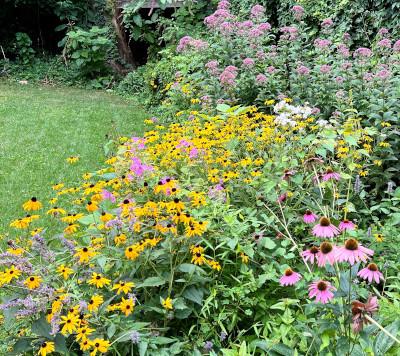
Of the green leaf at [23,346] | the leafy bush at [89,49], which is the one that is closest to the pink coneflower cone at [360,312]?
the green leaf at [23,346]

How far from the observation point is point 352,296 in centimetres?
168

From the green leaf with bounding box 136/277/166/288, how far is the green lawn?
7.16 feet

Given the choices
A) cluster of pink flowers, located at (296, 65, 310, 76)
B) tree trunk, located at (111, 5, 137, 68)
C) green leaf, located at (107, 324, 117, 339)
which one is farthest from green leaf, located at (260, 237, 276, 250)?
tree trunk, located at (111, 5, 137, 68)

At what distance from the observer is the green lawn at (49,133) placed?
4.67 meters

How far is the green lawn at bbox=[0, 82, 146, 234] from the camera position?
4.67 m

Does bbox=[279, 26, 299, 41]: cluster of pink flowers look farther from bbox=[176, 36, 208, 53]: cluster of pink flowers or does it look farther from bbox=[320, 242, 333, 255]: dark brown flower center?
bbox=[320, 242, 333, 255]: dark brown flower center

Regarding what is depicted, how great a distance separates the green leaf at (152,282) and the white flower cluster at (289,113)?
1.56 metres

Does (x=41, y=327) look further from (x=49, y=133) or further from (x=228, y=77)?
(x=49, y=133)

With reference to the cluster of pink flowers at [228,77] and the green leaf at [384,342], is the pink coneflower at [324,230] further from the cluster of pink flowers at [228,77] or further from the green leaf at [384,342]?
the cluster of pink flowers at [228,77]

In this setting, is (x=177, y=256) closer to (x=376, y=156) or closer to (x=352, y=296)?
(x=352, y=296)

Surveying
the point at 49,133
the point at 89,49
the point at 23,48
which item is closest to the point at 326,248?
the point at 49,133

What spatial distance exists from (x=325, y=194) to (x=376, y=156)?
721mm

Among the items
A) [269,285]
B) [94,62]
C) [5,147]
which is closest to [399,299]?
[269,285]

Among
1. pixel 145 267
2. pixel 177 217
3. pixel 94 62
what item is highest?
pixel 177 217
